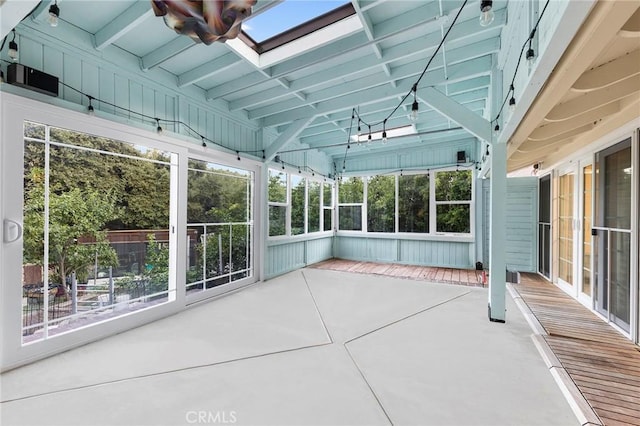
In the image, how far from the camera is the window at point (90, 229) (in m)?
2.62

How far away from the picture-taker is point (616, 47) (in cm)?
185

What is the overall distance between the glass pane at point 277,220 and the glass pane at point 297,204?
30cm

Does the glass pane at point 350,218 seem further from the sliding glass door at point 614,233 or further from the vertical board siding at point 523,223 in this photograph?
the sliding glass door at point 614,233

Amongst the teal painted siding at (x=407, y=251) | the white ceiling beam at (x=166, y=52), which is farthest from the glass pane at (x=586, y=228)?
the white ceiling beam at (x=166, y=52)

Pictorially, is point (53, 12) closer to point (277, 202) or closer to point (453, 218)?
point (277, 202)

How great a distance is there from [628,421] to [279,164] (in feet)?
18.3

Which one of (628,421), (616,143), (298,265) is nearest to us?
(628,421)

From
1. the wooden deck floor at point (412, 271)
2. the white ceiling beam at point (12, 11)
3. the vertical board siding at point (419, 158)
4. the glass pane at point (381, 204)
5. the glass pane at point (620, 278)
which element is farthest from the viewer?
the glass pane at point (381, 204)

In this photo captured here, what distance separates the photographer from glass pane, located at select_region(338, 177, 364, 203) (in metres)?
8.12

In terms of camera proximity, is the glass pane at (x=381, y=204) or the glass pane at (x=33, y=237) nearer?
the glass pane at (x=33, y=237)

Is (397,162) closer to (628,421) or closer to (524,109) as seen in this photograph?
(524,109)

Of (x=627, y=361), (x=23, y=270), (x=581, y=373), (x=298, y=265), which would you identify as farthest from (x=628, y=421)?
(x=298, y=265)

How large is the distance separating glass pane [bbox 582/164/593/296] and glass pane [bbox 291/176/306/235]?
5.10m

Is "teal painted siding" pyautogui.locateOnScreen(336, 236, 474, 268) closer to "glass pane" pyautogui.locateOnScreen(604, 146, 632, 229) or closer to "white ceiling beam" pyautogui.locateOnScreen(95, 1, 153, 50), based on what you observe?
"glass pane" pyautogui.locateOnScreen(604, 146, 632, 229)
